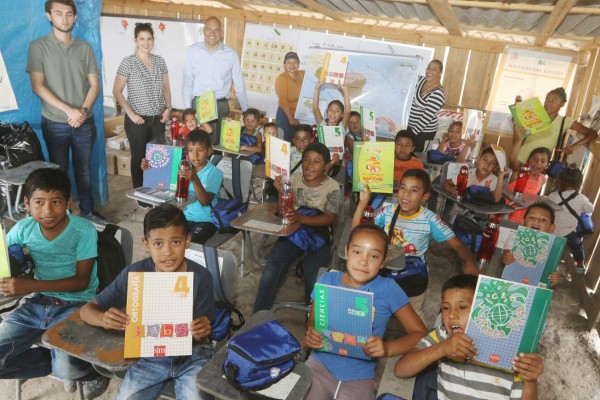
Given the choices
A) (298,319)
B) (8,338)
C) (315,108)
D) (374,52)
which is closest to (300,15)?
(374,52)

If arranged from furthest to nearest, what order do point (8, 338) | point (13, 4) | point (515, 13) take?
1. point (515, 13)
2. point (13, 4)
3. point (8, 338)

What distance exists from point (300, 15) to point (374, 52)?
1.55 meters

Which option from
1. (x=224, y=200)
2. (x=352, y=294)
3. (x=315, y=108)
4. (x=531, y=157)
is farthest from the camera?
(x=315, y=108)

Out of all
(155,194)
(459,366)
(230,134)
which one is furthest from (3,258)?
(230,134)

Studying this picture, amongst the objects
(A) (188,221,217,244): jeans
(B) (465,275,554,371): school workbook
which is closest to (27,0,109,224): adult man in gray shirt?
(A) (188,221,217,244): jeans

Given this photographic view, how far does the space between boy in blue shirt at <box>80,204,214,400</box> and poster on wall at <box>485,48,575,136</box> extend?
7.00 metres

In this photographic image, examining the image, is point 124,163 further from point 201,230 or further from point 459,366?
point 459,366

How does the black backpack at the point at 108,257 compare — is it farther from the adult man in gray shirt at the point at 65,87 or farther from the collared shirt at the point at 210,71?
the collared shirt at the point at 210,71

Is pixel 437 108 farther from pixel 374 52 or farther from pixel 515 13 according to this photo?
pixel 374 52

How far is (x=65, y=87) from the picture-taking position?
404 cm

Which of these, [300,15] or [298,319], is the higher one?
[300,15]

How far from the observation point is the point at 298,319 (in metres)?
3.39

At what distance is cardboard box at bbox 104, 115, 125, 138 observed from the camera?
23.9 feet

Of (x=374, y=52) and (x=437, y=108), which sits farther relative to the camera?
(x=374, y=52)
